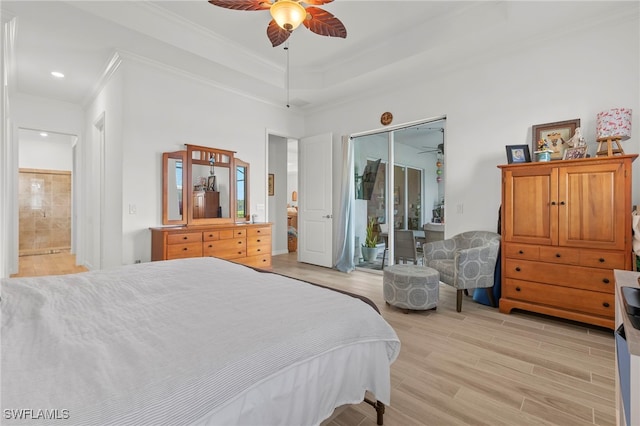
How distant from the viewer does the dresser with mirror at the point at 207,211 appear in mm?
3662

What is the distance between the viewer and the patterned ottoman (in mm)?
2990

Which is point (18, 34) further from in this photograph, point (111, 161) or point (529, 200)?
point (529, 200)

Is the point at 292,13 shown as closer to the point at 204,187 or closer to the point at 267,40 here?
the point at 267,40

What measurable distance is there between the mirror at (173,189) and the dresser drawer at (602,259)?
4450mm

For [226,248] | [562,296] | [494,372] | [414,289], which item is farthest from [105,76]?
[562,296]

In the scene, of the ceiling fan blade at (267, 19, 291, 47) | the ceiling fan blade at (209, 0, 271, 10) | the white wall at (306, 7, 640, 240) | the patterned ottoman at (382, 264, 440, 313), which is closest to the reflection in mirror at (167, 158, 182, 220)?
the ceiling fan blade at (267, 19, 291, 47)

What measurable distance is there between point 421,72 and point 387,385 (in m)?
3.96

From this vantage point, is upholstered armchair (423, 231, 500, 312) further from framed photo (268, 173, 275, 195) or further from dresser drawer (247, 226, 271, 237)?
framed photo (268, 173, 275, 195)

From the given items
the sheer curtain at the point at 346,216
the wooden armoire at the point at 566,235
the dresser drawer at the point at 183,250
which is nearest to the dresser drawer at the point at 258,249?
the dresser drawer at the point at 183,250

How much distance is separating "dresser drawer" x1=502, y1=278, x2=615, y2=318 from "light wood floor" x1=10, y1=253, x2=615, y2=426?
0.63 feet

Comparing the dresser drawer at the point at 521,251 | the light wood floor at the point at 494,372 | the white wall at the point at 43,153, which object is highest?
the white wall at the point at 43,153

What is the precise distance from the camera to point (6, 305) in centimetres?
130

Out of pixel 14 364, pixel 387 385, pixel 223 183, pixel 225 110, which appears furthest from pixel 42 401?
pixel 225 110

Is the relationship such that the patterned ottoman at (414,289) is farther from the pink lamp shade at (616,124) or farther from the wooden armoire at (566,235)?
the pink lamp shade at (616,124)
